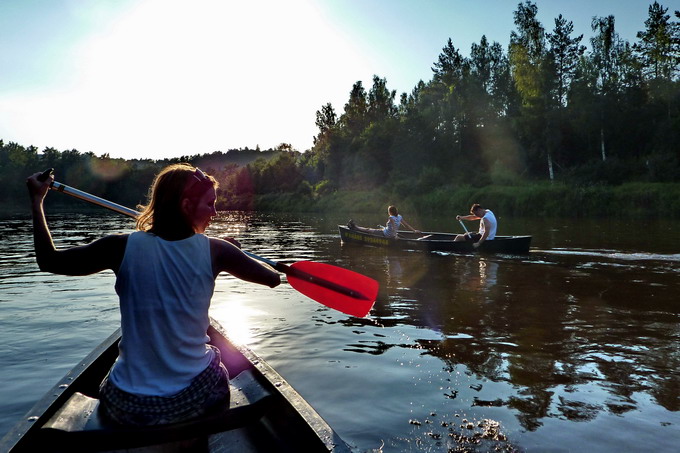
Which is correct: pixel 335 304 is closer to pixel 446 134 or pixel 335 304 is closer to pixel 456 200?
pixel 456 200

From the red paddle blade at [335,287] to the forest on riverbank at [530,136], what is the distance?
35.2 meters

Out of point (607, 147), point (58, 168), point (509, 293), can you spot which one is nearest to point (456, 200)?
point (607, 147)

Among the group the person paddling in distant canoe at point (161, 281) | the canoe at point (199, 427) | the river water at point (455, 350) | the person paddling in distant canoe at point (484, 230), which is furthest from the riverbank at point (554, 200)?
the person paddling in distant canoe at point (161, 281)

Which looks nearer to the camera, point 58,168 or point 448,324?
point 448,324

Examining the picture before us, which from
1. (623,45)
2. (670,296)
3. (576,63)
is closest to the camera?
(670,296)

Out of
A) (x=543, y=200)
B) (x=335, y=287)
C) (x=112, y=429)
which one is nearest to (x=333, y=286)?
(x=335, y=287)

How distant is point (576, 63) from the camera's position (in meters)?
48.4

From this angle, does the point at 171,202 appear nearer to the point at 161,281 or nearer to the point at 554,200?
the point at 161,281

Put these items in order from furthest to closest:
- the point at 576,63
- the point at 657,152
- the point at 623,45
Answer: the point at 623,45 < the point at 576,63 < the point at 657,152

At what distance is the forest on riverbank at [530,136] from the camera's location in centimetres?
4028

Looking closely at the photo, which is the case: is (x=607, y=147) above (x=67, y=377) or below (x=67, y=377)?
above

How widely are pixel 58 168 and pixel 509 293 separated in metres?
111

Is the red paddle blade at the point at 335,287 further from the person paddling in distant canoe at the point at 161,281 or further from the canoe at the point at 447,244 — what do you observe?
the canoe at the point at 447,244

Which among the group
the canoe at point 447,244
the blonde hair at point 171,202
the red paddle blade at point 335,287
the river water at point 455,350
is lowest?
the river water at point 455,350
